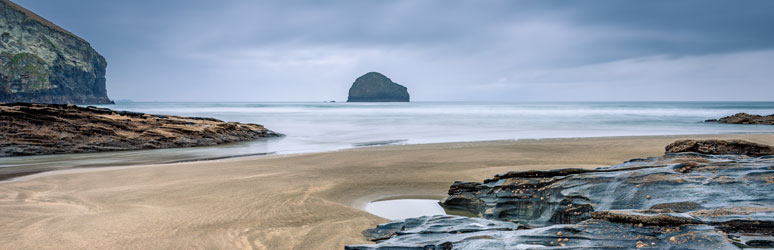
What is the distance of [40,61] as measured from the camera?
79.9m

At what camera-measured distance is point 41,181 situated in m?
7.14

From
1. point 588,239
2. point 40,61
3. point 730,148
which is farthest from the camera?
point 40,61

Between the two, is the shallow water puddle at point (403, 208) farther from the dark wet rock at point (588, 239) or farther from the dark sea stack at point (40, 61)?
the dark sea stack at point (40, 61)

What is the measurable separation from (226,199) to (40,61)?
332ft

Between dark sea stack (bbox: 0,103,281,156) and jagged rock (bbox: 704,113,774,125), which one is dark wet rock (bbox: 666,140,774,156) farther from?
jagged rock (bbox: 704,113,774,125)

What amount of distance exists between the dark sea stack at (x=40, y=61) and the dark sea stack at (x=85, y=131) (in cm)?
8027

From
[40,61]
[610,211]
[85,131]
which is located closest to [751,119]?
[610,211]

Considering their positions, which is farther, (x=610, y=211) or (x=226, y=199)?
(x=226, y=199)

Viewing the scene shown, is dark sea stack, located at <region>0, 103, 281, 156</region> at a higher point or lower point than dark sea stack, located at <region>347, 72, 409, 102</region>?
lower

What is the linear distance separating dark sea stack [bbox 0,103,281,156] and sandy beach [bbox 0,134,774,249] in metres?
4.75

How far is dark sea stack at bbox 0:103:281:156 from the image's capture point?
1188cm

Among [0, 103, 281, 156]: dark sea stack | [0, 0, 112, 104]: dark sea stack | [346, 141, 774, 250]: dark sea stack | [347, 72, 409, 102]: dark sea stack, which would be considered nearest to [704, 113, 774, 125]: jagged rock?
[346, 141, 774, 250]: dark sea stack

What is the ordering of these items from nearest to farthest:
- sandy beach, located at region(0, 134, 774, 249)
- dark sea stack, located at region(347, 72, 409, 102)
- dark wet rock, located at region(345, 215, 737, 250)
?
dark wet rock, located at region(345, 215, 737, 250) < sandy beach, located at region(0, 134, 774, 249) < dark sea stack, located at region(347, 72, 409, 102)

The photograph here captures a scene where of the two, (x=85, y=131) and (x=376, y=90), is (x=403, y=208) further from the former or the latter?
(x=376, y=90)
